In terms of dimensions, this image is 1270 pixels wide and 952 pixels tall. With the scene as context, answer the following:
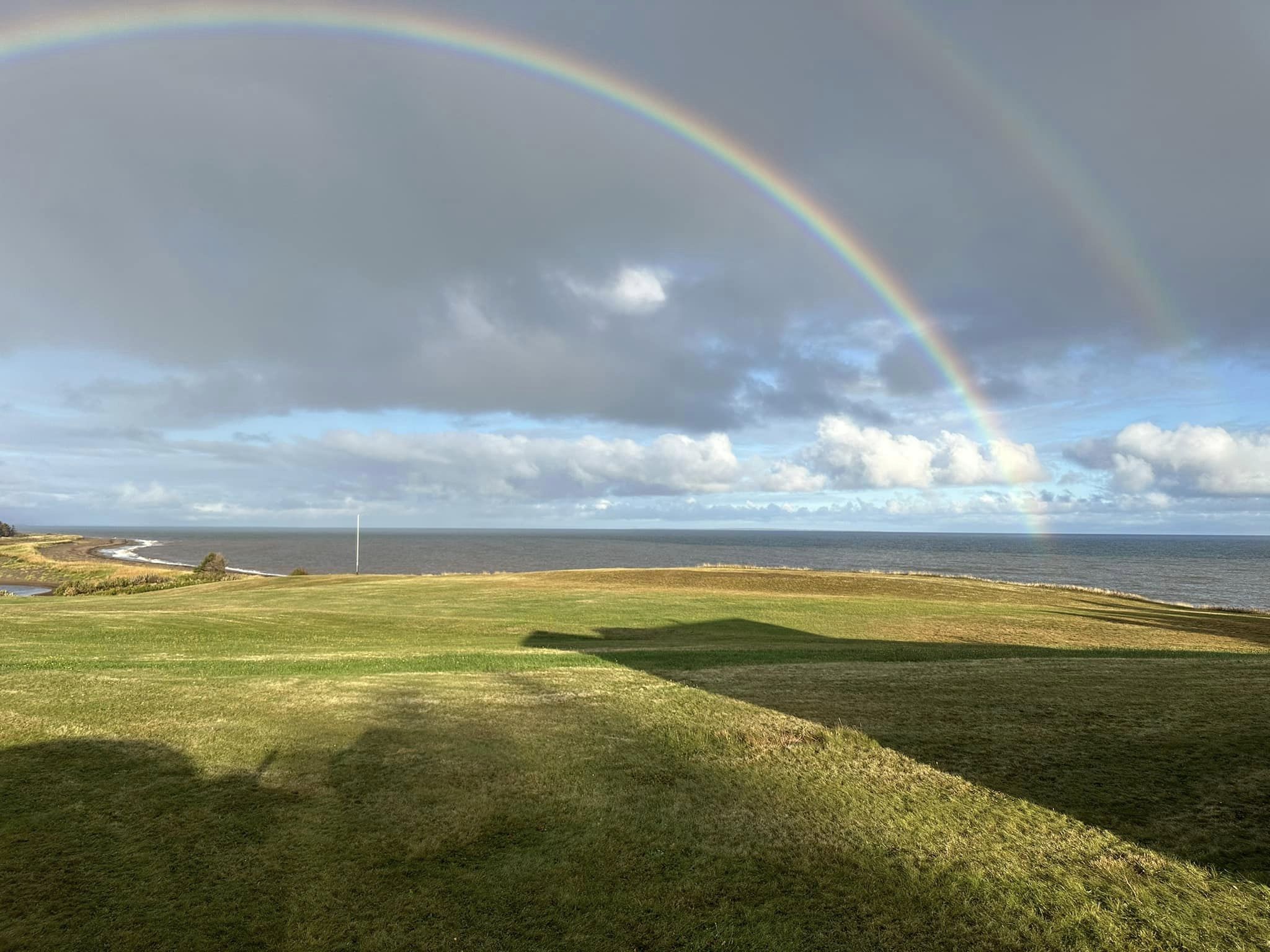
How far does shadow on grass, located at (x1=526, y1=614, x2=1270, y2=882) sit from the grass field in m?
0.08

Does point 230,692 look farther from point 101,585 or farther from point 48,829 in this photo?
point 101,585

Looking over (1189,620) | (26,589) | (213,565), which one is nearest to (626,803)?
(1189,620)

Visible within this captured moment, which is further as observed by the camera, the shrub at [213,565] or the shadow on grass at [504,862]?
the shrub at [213,565]

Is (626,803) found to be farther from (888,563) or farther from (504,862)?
(888,563)

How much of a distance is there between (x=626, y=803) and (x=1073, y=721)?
893cm

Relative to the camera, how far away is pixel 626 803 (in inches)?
358

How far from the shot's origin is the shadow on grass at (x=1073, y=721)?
865cm

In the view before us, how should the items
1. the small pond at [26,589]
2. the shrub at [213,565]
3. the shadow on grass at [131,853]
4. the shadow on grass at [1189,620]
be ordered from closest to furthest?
the shadow on grass at [131,853] → the shadow on grass at [1189,620] → the small pond at [26,589] → the shrub at [213,565]

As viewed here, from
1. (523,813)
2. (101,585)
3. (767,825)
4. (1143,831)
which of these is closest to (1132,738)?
(1143,831)

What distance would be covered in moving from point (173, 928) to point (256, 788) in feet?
10.4

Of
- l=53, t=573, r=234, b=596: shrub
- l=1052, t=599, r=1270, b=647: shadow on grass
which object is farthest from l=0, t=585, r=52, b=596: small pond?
l=1052, t=599, r=1270, b=647: shadow on grass

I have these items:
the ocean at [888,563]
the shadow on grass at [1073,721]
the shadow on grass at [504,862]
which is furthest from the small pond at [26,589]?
the shadow on grass at [504,862]

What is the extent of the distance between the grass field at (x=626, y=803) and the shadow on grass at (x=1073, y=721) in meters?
0.08

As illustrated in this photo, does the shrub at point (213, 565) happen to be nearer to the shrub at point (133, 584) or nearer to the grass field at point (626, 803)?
the shrub at point (133, 584)
